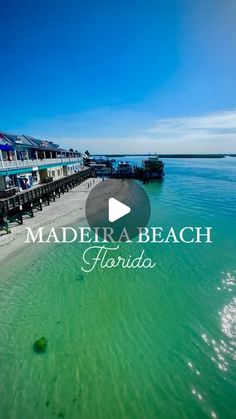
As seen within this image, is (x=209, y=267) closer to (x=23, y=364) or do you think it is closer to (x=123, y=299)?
(x=123, y=299)

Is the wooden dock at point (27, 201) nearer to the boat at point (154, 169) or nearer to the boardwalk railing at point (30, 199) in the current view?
the boardwalk railing at point (30, 199)

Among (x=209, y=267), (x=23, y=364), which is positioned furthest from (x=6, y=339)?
(x=209, y=267)

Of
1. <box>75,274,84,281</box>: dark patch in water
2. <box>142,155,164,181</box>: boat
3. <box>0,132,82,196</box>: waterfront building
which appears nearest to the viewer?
<box>75,274,84,281</box>: dark patch in water

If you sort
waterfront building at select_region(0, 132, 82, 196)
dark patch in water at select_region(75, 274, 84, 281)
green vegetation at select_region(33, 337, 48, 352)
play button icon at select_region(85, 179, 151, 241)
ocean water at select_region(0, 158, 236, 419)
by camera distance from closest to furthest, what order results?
ocean water at select_region(0, 158, 236, 419), green vegetation at select_region(33, 337, 48, 352), dark patch in water at select_region(75, 274, 84, 281), play button icon at select_region(85, 179, 151, 241), waterfront building at select_region(0, 132, 82, 196)

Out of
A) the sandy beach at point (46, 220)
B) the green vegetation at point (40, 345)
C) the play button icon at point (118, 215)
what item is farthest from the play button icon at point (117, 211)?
the green vegetation at point (40, 345)

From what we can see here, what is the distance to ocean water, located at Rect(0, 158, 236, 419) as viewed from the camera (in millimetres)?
6758

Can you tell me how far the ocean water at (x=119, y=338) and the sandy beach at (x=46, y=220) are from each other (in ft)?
4.30

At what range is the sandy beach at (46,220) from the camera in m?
15.4

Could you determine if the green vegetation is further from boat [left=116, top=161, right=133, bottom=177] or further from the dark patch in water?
boat [left=116, top=161, right=133, bottom=177]

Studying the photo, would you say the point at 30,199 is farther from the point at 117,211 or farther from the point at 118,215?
the point at 117,211

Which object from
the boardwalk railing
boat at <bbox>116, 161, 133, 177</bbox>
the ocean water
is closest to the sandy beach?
the boardwalk railing

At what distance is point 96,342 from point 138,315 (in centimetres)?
238

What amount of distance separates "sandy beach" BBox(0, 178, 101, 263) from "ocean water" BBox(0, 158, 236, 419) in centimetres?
131

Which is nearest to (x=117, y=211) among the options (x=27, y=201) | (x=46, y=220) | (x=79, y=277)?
(x=46, y=220)
